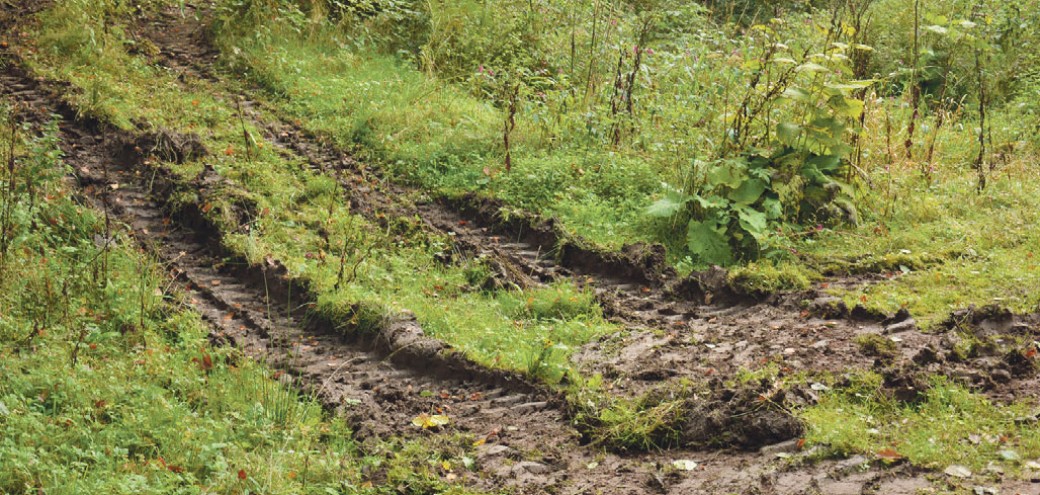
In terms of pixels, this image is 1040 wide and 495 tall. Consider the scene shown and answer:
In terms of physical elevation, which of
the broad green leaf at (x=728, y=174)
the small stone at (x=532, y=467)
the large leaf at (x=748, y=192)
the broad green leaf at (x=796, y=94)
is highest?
the broad green leaf at (x=796, y=94)

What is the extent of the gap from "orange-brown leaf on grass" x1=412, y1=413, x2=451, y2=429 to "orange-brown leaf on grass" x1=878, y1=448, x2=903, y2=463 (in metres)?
2.14

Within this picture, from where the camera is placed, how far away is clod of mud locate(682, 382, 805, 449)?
13.9ft

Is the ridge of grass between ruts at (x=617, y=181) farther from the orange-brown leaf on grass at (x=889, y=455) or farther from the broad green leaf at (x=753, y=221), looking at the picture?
the orange-brown leaf on grass at (x=889, y=455)

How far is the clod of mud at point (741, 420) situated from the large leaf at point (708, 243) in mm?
2134

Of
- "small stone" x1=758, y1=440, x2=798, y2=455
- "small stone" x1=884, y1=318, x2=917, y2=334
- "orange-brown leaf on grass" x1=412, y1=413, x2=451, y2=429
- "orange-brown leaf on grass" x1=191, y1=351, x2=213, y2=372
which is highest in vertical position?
"small stone" x1=884, y1=318, x2=917, y2=334

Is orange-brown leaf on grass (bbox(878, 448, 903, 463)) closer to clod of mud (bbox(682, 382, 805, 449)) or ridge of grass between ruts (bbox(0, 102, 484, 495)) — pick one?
clod of mud (bbox(682, 382, 805, 449))

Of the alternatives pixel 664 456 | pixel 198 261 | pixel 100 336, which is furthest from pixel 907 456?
pixel 198 261

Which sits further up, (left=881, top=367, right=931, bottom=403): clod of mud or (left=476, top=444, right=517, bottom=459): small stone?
(left=881, top=367, right=931, bottom=403): clod of mud

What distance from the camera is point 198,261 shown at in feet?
20.9

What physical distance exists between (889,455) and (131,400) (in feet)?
11.6

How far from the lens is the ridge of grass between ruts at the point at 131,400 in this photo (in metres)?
3.91

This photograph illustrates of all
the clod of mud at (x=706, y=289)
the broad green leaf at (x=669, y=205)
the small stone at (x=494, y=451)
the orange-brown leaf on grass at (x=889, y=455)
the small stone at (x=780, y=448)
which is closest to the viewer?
the orange-brown leaf on grass at (x=889, y=455)

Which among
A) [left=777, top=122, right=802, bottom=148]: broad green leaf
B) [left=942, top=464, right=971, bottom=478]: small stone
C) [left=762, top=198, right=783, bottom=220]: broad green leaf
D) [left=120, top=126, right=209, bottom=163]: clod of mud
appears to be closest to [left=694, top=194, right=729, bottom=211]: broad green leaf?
[left=762, top=198, right=783, bottom=220]: broad green leaf

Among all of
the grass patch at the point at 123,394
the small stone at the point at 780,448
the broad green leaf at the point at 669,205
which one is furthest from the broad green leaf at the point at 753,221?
the grass patch at the point at 123,394
